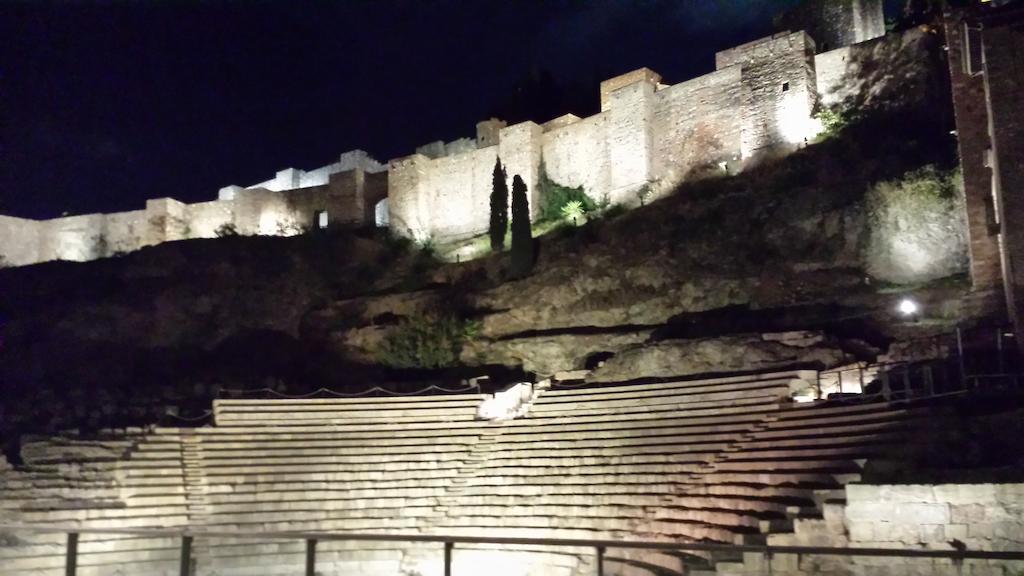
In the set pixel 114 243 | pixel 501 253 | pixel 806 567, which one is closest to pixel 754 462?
pixel 806 567

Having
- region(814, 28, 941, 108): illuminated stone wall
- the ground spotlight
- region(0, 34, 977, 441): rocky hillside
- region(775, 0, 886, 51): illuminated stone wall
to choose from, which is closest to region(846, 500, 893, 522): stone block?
region(0, 34, 977, 441): rocky hillside

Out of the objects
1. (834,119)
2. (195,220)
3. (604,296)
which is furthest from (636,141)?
(195,220)

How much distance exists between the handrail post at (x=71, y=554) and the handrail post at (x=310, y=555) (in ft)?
5.29

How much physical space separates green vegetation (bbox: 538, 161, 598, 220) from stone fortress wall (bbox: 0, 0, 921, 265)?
10.3 inches

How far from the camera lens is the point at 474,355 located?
2558cm

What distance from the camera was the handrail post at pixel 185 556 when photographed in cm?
539

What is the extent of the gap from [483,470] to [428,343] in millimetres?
10302

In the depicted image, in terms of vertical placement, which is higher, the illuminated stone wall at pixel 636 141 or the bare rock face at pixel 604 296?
the illuminated stone wall at pixel 636 141

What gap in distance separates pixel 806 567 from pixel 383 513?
10.9 meters

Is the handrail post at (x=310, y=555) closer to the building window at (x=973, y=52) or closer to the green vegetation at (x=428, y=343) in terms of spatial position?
the building window at (x=973, y=52)

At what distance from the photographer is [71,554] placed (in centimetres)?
534

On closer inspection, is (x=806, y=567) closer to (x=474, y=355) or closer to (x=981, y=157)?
(x=981, y=157)

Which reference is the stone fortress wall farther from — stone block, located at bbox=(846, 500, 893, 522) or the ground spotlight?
stone block, located at bbox=(846, 500, 893, 522)

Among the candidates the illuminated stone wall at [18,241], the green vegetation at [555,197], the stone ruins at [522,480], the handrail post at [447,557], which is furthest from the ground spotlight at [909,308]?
the illuminated stone wall at [18,241]
